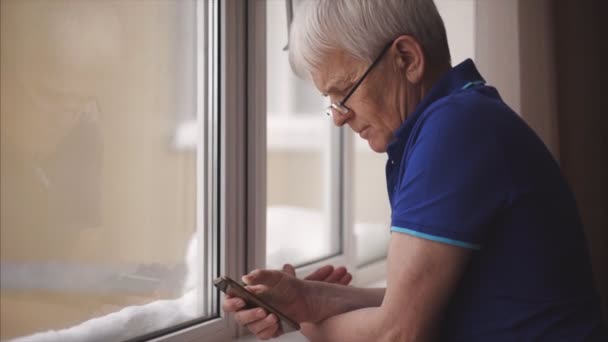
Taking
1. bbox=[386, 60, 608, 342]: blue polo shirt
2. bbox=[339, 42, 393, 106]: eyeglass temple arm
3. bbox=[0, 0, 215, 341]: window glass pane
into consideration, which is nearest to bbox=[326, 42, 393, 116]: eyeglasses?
bbox=[339, 42, 393, 106]: eyeglass temple arm

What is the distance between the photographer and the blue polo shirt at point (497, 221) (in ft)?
2.38

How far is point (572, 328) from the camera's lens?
2.54 feet

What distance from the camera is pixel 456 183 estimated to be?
2.37 ft

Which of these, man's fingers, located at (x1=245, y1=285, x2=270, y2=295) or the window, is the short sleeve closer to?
man's fingers, located at (x1=245, y1=285, x2=270, y2=295)

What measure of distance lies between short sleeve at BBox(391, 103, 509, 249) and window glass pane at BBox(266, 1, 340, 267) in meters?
0.83

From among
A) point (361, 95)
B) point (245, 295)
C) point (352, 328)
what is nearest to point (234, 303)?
point (245, 295)

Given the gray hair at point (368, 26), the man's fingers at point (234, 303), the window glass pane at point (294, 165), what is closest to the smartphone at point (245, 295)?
the man's fingers at point (234, 303)

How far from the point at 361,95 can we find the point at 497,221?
33 cm

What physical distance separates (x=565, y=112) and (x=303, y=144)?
2.58ft

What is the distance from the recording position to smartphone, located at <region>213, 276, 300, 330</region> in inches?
35.9

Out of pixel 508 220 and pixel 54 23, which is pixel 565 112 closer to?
pixel 508 220

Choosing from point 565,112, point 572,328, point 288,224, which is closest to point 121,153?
point 288,224

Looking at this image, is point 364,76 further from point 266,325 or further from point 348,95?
→ point 266,325

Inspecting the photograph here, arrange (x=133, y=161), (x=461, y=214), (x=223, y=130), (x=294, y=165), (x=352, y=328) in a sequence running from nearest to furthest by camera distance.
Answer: (x=461, y=214), (x=352, y=328), (x=133, y=161), (x=223, y=130), (x=294, y=165)
